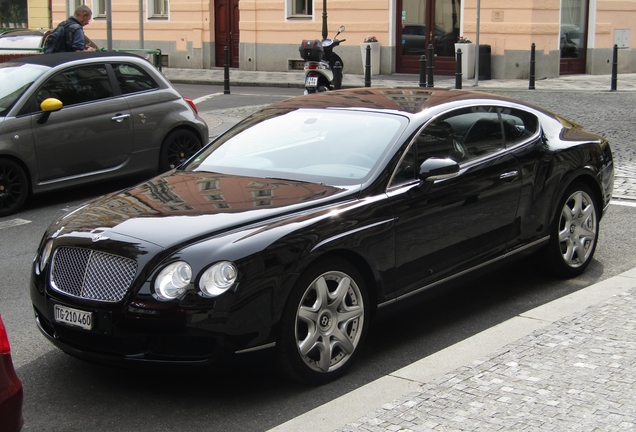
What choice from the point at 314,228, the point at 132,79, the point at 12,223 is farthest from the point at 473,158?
the point at 132,79

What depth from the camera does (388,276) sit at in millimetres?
5320

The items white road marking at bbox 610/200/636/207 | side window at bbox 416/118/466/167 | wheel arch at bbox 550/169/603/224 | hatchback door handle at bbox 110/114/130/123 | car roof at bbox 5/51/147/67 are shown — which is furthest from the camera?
hatchback door handle at bbox 110/114/130/123

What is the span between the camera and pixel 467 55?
24.4 meters

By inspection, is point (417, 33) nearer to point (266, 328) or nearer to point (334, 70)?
point (334, 70)

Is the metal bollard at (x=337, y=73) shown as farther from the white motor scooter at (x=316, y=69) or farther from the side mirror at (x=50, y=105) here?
the side mirror at (x=50, y=105)

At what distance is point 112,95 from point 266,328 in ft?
21.1

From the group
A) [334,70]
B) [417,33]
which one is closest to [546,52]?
[417,33]

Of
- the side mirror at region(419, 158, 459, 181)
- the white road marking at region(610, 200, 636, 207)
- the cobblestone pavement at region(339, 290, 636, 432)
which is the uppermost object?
Answer: the side mirror at region(419, 158, 459, 181)

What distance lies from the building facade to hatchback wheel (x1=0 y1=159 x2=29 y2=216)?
1528cm

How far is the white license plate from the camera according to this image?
4.63 meters

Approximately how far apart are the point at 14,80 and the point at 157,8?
2252 cm

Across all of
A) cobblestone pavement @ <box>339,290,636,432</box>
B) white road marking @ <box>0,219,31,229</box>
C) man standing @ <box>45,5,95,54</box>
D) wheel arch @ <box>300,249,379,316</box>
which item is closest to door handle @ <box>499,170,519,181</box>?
cobblestone pavement @ <box>339,290,636,432</box>

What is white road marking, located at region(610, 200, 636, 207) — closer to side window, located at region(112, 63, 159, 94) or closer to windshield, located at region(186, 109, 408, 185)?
windshield, located at region(186, 109, 408, 185)

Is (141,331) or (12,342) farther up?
(141,331)
